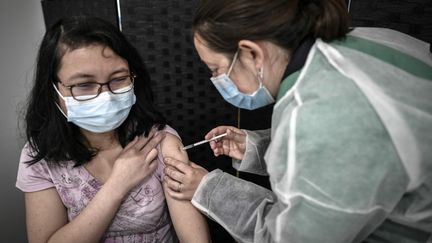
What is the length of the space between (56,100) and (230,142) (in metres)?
0.72

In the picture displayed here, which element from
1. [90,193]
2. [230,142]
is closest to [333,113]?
[230,142]

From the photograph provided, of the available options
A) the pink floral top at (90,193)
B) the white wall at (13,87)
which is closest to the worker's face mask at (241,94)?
the pink floral top at (90,193)

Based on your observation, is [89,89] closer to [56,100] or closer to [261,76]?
[56,100]

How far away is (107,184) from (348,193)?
79 cm

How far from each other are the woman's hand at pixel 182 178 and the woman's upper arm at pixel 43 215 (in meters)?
0.41

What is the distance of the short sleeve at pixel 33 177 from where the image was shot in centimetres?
114

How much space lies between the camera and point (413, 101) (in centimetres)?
74

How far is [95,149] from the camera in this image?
4.15ft

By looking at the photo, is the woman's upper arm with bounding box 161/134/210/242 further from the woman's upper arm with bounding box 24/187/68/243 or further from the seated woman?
the woman's upper arm with bounding box 24/187/68/243

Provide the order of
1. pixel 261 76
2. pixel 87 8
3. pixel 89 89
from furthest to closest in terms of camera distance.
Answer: pixel 87 8 < pixel 89 89 < pixel 261 76

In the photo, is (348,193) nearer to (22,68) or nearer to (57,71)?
(57,71)

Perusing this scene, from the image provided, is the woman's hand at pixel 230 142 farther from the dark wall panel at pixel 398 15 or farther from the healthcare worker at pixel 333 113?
the dark wall panel at pixel 398 15

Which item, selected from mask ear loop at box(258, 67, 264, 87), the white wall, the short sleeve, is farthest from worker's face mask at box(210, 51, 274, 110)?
the white wall

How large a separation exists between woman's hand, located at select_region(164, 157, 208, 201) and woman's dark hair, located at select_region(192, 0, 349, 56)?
51 cm
